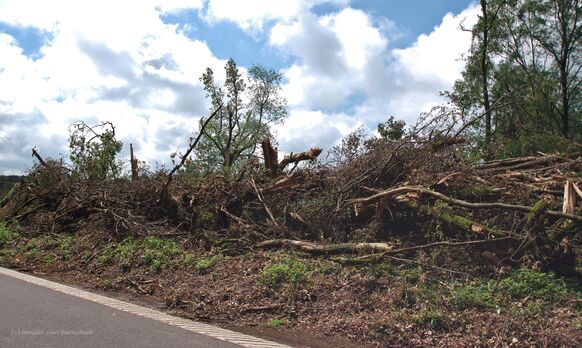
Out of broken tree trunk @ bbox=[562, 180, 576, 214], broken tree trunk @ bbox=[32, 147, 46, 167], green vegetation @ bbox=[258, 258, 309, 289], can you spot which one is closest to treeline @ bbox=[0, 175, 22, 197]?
broken tree trunk @ bbox=[32, 147, 46, 167]

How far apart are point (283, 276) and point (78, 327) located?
323 centimetres

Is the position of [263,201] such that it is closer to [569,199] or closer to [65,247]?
[65,247]

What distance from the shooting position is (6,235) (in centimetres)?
1493

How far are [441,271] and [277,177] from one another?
5606 mm

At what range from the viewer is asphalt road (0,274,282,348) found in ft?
17.7

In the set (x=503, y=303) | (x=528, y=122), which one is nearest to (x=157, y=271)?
(x=503, y=303)

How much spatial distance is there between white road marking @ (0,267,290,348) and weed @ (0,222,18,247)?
5.85m

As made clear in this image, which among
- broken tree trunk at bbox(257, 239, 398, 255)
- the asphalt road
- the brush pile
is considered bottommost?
the asphalt road

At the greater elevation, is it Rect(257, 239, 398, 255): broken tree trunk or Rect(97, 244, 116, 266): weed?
Rect(257, 239, 398, 255): broken tree trunk

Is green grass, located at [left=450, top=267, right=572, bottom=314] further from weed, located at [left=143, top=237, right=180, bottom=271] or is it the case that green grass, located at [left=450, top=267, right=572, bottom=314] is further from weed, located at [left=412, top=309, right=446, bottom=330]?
weed, located at [left=143, top=237, right=180, bottom=271]

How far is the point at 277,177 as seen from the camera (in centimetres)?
1230

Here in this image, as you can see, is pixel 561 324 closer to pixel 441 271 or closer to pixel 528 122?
pixel 441 271

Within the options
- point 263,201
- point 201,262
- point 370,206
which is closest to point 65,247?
point 201,262

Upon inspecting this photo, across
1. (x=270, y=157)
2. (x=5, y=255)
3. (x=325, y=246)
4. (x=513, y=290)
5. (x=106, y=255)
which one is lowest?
(x=5, y=255)
